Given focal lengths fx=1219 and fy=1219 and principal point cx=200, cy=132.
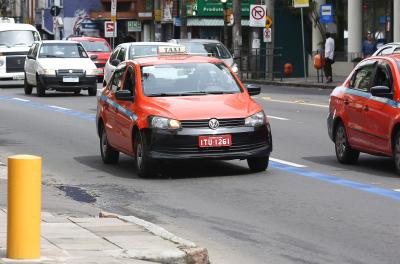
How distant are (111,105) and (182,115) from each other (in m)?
2.17

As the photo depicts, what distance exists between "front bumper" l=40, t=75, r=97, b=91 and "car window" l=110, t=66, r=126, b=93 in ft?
60.4

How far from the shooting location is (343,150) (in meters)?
16.2

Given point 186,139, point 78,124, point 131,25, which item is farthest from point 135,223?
point 131,25

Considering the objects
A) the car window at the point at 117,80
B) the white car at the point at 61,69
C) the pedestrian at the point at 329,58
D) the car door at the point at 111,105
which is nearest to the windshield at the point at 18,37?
the white car at the point at 61,69

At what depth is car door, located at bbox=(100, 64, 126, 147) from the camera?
16328 millimetres

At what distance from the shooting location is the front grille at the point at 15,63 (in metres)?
43.1

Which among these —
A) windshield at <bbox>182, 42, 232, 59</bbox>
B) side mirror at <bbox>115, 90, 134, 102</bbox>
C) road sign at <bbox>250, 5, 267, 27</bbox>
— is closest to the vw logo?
side mirror at <bbox>115, 90, 134, 102</bbox>

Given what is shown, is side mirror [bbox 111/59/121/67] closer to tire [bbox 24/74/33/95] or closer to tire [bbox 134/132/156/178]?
tire [bbox 24/74/33/95]

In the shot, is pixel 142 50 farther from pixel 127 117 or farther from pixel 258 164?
pixel 258 164

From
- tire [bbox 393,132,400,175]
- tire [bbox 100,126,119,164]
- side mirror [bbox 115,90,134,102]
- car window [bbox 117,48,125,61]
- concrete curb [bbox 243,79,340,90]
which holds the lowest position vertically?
concrete curb [bbox 243,79,340,90]

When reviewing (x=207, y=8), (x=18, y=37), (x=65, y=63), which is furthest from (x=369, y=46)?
(x=207, y=8)

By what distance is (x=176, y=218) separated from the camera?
11703 mm

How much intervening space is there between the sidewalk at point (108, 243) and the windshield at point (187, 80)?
500cm

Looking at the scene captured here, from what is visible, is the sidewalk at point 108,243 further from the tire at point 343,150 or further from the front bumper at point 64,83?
the front bumper at point 64,83
